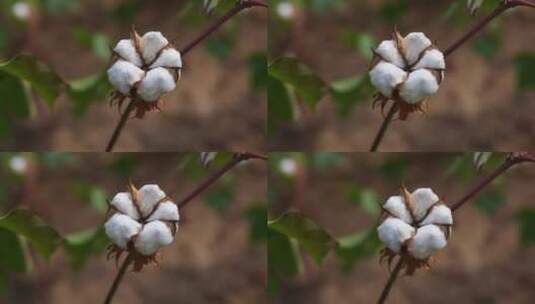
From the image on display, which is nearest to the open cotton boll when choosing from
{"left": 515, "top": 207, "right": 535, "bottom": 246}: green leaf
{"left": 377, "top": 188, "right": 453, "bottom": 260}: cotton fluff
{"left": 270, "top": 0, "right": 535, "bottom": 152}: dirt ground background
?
{"left": 377, "top": 188, "right": 453, "bottom": 260}: cotton fluff

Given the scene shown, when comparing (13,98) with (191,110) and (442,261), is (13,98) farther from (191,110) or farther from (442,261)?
(442,261)

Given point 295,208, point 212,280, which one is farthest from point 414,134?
point 212,280

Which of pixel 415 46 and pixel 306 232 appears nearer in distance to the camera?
pixel 415 46

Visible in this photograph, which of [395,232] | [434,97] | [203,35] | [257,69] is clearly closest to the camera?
[395,232]

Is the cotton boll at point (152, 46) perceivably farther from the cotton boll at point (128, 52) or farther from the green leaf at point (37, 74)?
the green leaf at point (37, 74)

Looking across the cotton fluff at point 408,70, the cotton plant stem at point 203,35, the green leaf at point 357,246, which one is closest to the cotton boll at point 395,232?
the cotton fluff at point 408,70

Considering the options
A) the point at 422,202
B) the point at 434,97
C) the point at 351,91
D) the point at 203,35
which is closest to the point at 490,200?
the point at 434,97
